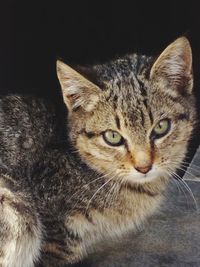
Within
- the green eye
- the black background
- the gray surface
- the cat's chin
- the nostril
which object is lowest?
the gray surface

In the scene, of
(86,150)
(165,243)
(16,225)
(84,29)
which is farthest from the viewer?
(84,29)

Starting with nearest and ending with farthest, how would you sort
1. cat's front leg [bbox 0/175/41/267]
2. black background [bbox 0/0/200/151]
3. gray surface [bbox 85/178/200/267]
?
1. cat's front leg [bbox 0/175/41/267]
2. gray surface [bbox 85/178/200/267]
3. black background [bbox 0/0/200/151]

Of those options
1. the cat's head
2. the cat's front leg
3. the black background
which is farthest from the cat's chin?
the black background

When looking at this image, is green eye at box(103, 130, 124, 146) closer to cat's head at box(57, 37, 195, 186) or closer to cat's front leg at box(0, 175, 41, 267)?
cat's head at box(57, 37, 195, 186)

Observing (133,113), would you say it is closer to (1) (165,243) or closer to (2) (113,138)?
(2) (113,138)

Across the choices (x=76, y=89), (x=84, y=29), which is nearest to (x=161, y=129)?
(x=76, y=89)

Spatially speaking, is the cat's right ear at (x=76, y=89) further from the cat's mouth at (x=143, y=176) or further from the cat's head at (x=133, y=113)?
the cat's mouth at (x=143, y=176)

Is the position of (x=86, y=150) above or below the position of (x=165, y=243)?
above

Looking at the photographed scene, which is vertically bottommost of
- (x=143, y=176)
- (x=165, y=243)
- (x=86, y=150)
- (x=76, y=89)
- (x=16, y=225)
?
(x=165, y=243)
